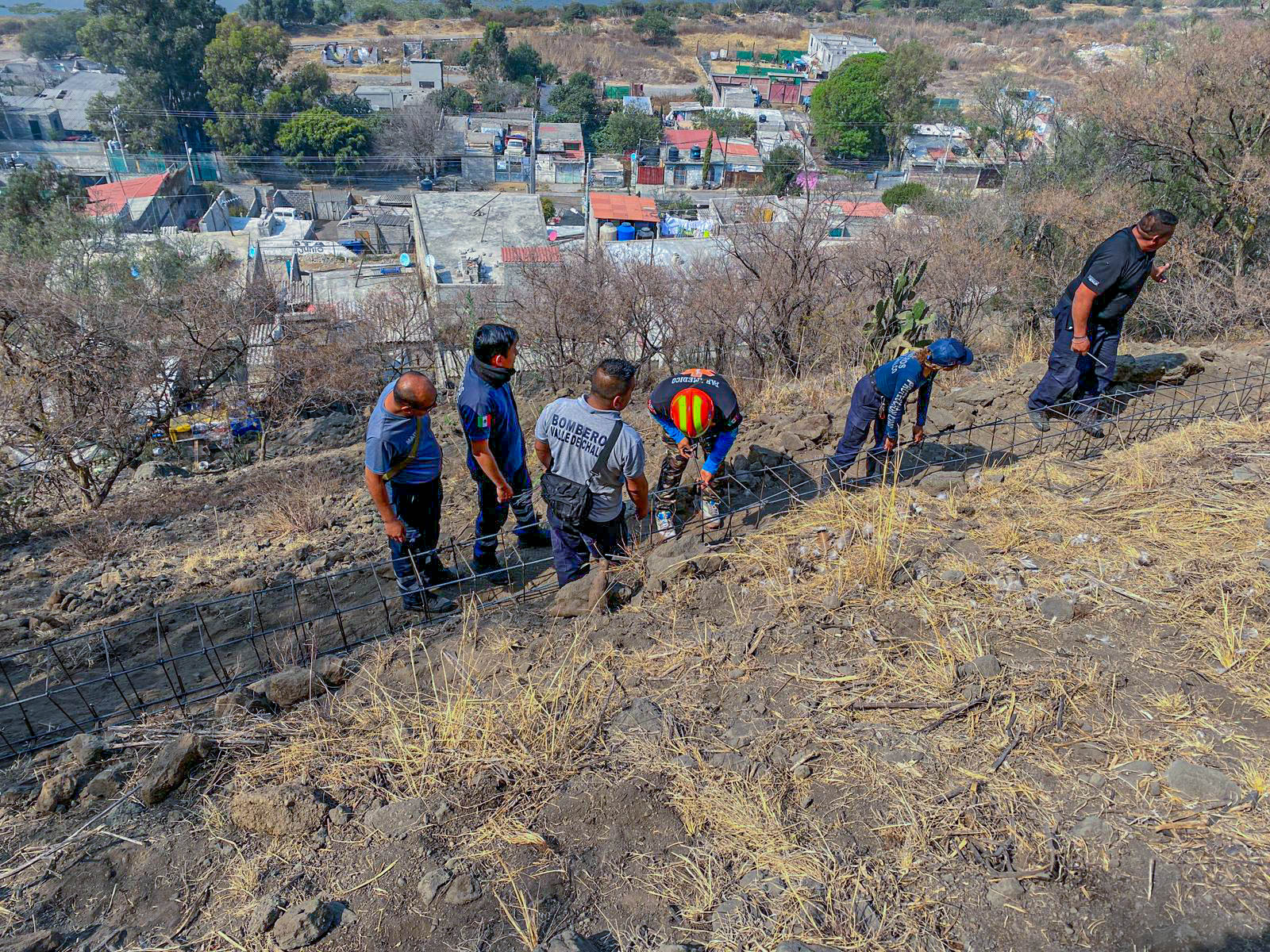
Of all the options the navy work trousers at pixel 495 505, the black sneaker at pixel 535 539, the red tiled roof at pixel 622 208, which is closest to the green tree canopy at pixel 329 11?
the red tiled roof at pixel 622 208

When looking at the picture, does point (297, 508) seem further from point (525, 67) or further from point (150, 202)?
point (525, 67)

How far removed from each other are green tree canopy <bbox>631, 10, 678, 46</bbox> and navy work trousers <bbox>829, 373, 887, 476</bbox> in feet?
280

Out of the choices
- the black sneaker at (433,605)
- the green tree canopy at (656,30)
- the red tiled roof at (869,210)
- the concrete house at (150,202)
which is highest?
the green tree canopy at (656,30)

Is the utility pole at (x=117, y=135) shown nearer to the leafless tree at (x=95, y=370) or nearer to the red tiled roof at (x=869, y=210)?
the leafless tree at (x=95, y=370)

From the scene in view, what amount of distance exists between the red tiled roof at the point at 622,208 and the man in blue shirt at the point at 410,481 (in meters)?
34.2

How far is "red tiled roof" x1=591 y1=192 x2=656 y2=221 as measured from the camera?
122 feet

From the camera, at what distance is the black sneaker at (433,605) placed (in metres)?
4.91

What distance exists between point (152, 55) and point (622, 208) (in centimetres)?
3821

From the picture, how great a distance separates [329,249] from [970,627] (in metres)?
39.4

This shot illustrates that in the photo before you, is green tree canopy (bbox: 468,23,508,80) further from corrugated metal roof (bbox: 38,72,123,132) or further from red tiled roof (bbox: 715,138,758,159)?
corrugated metal roof (bbox: 38,72,123,132)

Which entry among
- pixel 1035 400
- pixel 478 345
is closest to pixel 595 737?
pixel 478 345

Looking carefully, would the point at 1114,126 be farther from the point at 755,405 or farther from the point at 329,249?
the point at 329,249

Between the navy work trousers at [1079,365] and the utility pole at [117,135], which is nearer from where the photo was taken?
the navy work trousers at [1079,365]

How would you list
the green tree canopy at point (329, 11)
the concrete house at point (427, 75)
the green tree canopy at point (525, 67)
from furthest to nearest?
1. the green tree canopy at point (329, 11)
2. the green tree canopy at point (525, 67)
3. the concrete house at point (427, 75)
